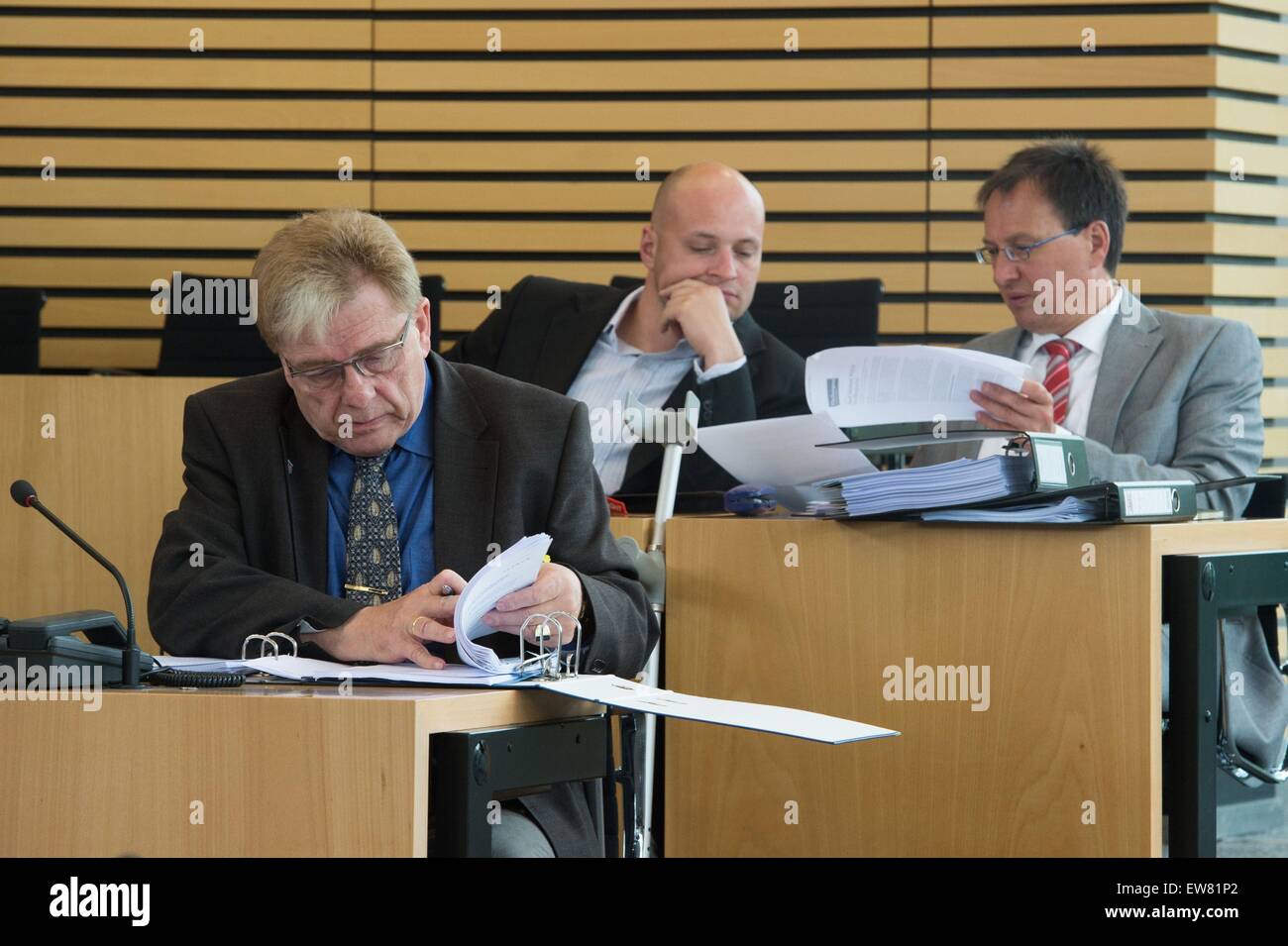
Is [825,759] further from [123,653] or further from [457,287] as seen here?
[457,287]

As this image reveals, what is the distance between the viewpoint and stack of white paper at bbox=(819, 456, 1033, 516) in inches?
76.9

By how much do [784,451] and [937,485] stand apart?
16.0 inches

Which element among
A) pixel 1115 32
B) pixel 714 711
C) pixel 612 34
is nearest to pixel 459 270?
pixel 612 34

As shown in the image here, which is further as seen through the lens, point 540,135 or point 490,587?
point 540,135

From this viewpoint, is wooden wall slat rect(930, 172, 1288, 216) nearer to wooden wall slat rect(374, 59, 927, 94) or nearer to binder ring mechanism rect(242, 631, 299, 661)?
wooden wall slat rect(374, 59, 927, 94)

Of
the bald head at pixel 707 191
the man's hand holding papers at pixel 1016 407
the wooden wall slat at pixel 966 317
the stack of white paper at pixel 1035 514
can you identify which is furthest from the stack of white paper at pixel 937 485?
the wooden wall slat at pixel 966 317

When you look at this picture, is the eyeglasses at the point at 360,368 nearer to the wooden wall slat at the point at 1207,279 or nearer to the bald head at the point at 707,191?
the bald head at the point at 707,191

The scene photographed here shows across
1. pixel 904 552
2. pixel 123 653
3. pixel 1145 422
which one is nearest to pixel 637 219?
pixel 1145 422

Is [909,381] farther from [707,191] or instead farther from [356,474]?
[707,191]

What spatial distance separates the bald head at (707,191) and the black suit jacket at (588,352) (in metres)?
0.24

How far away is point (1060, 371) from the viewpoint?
3.11 metres

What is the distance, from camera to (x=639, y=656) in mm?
1858

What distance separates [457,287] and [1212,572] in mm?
3864

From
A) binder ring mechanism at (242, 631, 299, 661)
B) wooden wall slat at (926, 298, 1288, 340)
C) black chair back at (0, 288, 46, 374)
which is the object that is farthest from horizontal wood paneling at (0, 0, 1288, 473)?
binder ring mechanism at (242, 631, 299, 661)
